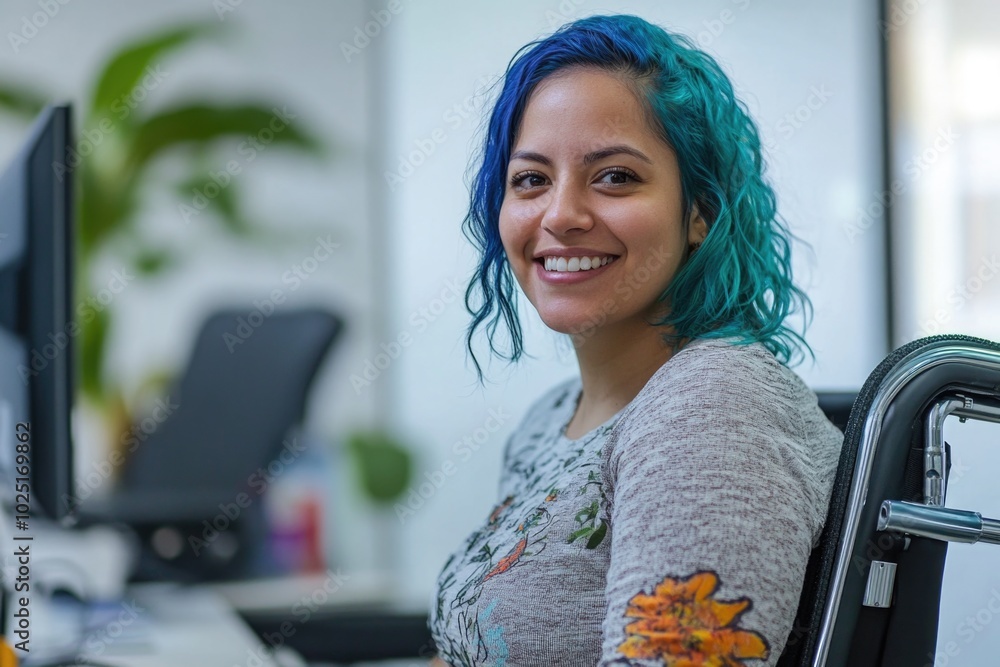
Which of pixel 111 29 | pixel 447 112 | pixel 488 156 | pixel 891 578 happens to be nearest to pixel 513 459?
pixel 488 156

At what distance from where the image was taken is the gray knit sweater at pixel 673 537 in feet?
2.24

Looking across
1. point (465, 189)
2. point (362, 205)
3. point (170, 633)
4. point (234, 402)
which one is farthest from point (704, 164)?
point (362, 205)

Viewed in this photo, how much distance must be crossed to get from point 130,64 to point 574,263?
2.11 metres

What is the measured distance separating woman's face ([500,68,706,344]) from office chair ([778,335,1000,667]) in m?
0.30

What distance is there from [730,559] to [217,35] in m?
2.78

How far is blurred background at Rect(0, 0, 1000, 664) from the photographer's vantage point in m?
2.25

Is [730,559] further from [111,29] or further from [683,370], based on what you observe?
[111,29]

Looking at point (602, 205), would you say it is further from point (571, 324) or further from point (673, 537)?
point (673, 537)

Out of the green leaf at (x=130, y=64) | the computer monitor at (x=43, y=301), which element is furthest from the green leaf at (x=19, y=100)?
the computer monitor at (x=43, y=301)

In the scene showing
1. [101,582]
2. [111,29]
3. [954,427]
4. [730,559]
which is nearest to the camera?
[730,559]

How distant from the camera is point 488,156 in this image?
1192mm

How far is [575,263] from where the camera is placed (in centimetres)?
100

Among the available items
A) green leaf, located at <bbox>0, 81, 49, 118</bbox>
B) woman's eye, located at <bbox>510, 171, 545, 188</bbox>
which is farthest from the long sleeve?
green leaf, located at <bbox>0, 81, 49, 118</bbox>

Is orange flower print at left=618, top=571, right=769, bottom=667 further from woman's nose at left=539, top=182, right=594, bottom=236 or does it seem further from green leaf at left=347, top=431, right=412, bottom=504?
green leaf at left=347, top=431, right=412, bottom=504
